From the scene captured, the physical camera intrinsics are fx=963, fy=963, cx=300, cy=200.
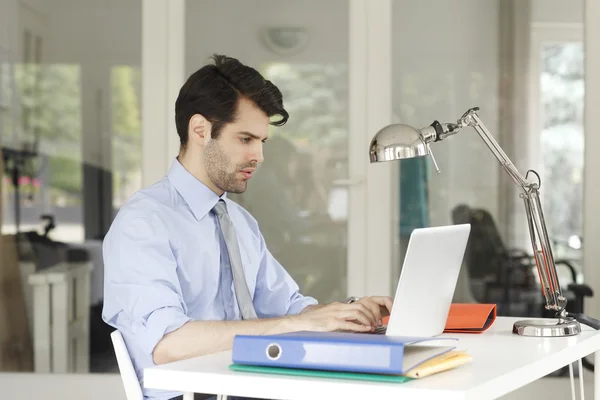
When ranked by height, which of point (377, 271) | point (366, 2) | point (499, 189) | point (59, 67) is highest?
point (366, 2)

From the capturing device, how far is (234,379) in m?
1.50

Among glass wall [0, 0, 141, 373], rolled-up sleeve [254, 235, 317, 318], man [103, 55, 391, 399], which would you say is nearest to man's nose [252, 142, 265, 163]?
man [103, 55, 391, 399]

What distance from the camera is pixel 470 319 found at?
217cm

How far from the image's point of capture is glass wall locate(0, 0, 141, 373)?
4090 millimetres

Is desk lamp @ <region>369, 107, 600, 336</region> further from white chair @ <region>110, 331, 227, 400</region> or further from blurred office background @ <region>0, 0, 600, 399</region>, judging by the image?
blurred office background @ <region>0, 0, 600, 399</region>

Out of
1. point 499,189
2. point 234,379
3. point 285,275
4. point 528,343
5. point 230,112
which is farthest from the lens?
point 499,189

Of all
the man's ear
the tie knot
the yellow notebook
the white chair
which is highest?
the man's ear

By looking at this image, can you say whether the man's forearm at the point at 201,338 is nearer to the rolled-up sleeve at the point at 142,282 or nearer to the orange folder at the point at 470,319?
the rolled-up sleeve at the point at 142,282

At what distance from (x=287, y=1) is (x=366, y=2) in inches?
13.0

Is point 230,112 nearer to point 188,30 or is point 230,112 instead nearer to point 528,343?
point 528,343

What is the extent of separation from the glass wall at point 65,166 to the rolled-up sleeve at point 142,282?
2049 millimetres

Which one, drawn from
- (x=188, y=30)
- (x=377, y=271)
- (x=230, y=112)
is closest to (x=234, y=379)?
(x=230, y=112)

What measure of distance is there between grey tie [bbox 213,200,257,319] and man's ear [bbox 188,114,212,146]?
16cm

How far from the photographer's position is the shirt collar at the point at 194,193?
7.51ft
